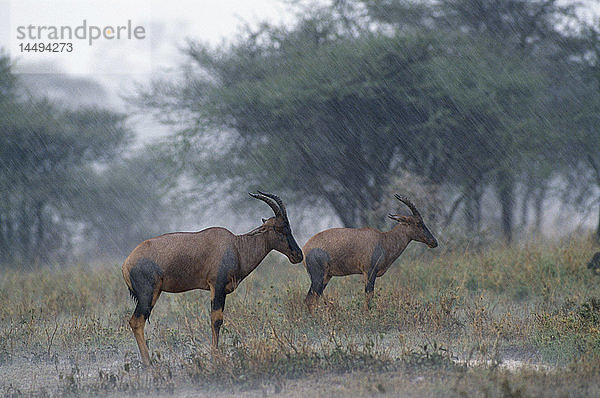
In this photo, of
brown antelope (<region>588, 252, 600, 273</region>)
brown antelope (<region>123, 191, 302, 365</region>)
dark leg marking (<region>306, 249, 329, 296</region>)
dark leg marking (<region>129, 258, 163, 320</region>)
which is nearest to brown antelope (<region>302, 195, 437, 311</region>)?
dark leg marking (<region>306, 249, 329, 296</region>)

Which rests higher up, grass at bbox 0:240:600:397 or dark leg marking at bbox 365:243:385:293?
dark leg marking at bbox 365:243:385:293

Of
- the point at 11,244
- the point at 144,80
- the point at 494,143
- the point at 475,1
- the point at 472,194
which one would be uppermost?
the point at 475,1

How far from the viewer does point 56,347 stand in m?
8.77

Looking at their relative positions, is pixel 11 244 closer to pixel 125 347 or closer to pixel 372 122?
pixel 372 122

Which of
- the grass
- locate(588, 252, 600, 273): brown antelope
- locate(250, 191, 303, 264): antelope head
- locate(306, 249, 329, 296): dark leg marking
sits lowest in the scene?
the grass

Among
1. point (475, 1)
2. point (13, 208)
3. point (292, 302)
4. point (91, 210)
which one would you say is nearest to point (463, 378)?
point (292, 302)

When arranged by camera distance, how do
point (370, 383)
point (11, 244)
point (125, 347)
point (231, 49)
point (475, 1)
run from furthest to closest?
point (11, 244)
point (475, 1)
point (231, 49)
point (125, 347)
point (370, 383)

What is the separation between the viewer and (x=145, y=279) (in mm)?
6945

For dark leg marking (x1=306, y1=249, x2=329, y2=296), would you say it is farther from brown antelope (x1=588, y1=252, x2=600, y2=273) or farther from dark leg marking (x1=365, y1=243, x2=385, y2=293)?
brown antelope (x1=588, y1=252, x2=600, y2=273)

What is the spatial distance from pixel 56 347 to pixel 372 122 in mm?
10657

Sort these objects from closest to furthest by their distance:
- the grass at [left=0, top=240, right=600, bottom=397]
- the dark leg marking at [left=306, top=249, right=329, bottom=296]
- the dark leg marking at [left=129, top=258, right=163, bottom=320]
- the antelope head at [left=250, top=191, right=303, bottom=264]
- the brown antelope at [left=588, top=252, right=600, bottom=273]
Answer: the grass at [left=0, top=240, right=600, bottom=397]
the dark leg marking at [left=129, top=258, right=163, bottom=320]
the antelope head at [left=250, top=191, right=303, bottom=264]
the dark leg marking at [left=306, top=249, right=329, bottom=296]
the brown antelope at [left=588, top=252, right=600, bottom=273]

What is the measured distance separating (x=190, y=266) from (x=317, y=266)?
2.12m

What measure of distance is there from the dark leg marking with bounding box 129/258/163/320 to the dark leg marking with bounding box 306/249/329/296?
232cm

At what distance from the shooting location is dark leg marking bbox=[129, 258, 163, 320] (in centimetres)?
693
